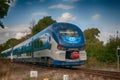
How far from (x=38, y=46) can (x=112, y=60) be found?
9002 millimetres

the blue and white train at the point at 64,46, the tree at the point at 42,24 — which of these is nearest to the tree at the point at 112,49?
the blue and white train at the point at 64,46

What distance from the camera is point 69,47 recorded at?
22250mm

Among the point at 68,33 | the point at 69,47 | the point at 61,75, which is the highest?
the point at 68,33

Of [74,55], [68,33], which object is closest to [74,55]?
[74,55]

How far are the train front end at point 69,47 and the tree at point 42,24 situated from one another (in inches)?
2532

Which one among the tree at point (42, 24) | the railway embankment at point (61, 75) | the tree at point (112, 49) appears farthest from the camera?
the tree at point (42, 24)

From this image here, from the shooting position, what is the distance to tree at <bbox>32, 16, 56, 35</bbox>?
Answer: 289 ft

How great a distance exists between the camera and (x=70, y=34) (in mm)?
23281

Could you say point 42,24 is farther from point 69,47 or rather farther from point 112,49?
point 69,47

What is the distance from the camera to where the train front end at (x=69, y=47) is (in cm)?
2202

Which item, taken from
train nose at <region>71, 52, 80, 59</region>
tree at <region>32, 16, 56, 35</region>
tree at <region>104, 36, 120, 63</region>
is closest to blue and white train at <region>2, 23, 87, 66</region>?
train nose at <region>71, 52, 80, 59</region>

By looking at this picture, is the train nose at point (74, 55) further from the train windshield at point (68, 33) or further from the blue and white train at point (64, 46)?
the train windshield at point (68, 33)

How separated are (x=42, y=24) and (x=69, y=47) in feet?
221

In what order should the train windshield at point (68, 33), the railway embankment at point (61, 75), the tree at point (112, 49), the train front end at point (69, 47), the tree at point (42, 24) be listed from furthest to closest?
the tree at point (42, 24)
the tree at point (112, 49)
the train windshield at point (68, 33)
the train front end at point (69, 47)
the railway embankment at point (61, 75)
